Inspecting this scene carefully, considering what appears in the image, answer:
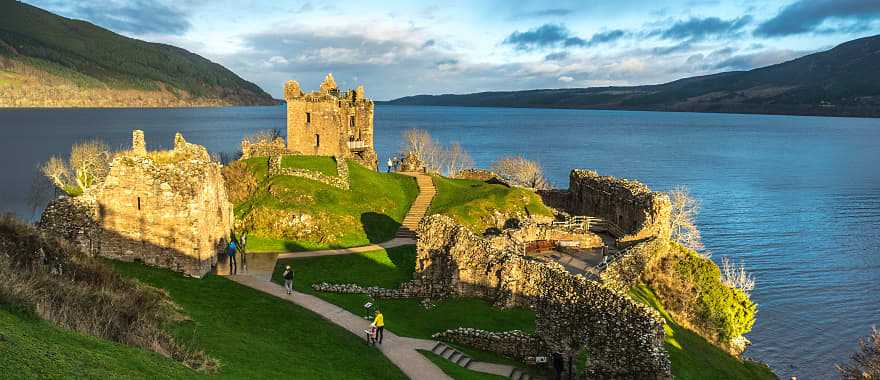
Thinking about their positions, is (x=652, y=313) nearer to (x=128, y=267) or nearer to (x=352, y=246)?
(x=128, y=267)

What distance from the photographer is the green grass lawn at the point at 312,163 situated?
2077 inches

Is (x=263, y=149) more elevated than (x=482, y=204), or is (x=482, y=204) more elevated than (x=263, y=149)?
(x=263, y=149)

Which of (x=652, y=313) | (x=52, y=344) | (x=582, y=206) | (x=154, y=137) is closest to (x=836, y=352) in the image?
(x=582, y=206)

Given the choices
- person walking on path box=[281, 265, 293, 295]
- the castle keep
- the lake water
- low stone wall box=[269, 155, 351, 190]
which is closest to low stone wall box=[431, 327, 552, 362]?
person walking on path box=[281, 265, 293, 295]

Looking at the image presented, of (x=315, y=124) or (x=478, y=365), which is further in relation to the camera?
(x=315, y=124)

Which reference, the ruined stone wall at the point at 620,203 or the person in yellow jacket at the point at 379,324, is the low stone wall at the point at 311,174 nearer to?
the ruined stone wall at the point at 620,203

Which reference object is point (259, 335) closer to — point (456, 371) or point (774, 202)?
point (456, 371)

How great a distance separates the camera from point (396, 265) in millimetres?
38594

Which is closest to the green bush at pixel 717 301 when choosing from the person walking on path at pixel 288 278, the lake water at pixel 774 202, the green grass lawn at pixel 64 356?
the lake water at pixel 774 202

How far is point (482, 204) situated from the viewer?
48.7 metres

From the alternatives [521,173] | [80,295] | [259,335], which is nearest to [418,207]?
[259,335]

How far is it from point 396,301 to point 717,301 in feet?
62.5

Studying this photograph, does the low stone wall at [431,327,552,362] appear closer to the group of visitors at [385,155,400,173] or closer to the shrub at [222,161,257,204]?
the shrub at [222,161,257,204]

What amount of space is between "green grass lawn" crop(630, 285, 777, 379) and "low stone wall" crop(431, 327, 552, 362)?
5509 millimetres
